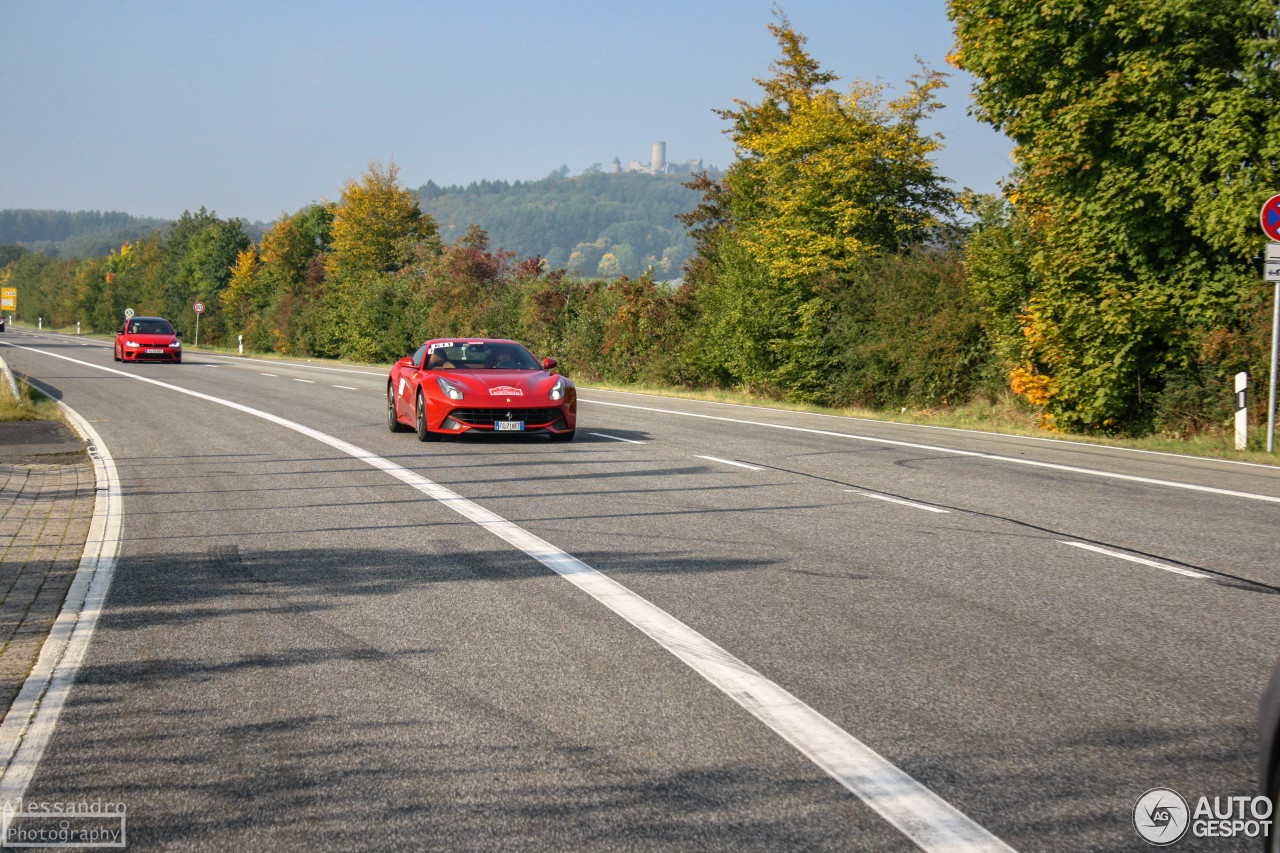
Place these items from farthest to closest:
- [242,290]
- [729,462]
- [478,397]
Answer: [242,290]
[478,397]
[729,462]

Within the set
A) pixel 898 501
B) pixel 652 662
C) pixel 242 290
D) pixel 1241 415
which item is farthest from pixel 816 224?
pixel 242 290

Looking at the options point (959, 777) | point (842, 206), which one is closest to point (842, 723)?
point (959, 777)

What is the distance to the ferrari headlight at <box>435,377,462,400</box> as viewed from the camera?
14.0 meters

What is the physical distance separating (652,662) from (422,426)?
33.0 ft

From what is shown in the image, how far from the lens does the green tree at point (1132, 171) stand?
1622cm

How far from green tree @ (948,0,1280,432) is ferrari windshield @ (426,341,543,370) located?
926 cm

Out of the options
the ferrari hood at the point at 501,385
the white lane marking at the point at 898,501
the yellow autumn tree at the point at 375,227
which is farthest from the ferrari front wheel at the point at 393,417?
the yellow autumn tree at the point at 375,227

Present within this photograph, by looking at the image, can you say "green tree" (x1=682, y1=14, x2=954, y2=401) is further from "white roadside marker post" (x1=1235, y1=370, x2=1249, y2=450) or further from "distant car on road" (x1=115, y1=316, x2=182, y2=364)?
"distant car on road" (x1=115, y1=316, x2=182, y2=364)

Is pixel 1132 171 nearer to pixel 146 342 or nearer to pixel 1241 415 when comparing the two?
pixel 1241 415

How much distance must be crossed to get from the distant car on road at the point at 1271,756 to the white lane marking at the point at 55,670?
3385mm

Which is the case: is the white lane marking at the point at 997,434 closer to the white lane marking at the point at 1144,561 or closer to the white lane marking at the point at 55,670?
the white lane marking at the point at 1144,561

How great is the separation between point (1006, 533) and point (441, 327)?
42.9m

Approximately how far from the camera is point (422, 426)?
14336 millimetres
